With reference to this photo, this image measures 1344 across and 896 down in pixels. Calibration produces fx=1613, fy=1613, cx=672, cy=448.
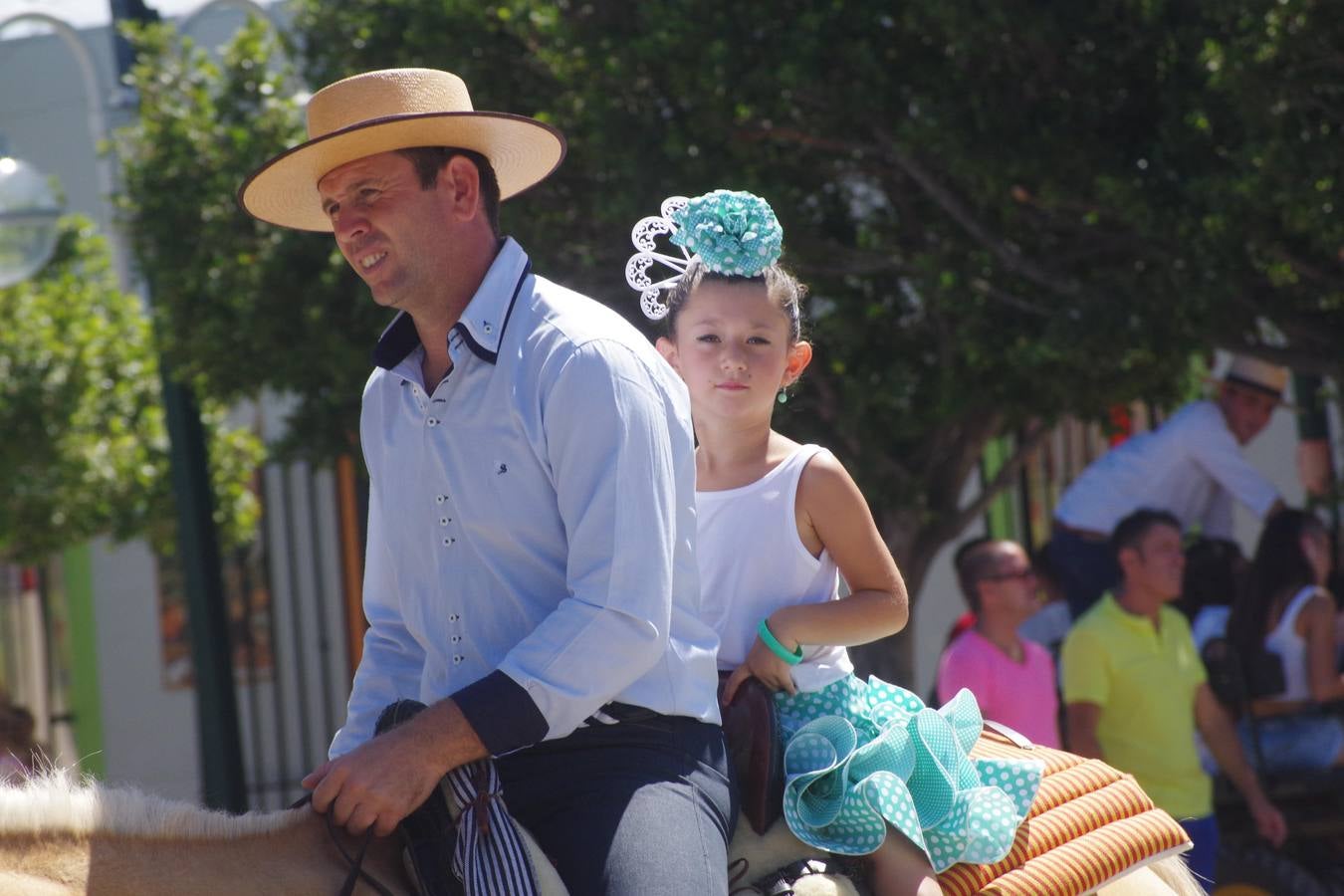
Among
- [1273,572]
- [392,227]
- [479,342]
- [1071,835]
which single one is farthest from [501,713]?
[1273,572]

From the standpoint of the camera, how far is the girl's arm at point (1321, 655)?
7215 millimetres

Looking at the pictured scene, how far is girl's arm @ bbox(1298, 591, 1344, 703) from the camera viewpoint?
23.7 ft

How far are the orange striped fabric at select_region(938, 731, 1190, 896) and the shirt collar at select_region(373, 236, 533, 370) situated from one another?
1321mm

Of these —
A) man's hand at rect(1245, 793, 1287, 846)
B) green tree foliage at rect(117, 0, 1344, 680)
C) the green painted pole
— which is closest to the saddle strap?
green tree foliage at rect(117, 0, 1344, 680)

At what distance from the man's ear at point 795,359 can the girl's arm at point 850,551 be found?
0.83ft

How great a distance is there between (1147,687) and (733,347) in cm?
380

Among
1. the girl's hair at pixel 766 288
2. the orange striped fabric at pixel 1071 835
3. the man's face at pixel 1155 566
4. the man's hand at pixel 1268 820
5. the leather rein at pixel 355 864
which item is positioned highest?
the girl's hair at pixel 766 288

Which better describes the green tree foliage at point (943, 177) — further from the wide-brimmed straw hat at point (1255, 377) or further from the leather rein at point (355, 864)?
the leather rein at point (355, 864)

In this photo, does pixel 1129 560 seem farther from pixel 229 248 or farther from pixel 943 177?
pixel 229 248

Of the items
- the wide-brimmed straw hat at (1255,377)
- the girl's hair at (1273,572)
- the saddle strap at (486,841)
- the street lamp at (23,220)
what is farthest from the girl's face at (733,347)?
the street lamp at (23,220)

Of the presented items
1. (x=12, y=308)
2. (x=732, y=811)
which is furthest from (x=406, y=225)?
(x=12, y=308)

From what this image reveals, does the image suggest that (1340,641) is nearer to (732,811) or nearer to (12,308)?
(732,811)

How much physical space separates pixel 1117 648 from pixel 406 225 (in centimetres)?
448

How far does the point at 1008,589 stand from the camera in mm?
6742
